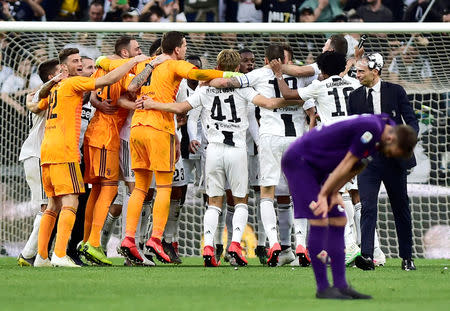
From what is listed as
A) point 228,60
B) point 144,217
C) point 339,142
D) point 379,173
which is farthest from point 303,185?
point 144,217

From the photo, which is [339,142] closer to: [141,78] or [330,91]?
[330,91]

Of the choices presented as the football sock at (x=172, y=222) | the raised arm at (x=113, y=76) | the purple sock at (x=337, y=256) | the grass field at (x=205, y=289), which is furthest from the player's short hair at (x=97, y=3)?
the purple sock at (x=337, y=256)

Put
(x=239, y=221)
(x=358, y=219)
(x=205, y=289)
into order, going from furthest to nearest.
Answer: (x=358, y=219) < (x=239, y=221) < (x=205, y=289)

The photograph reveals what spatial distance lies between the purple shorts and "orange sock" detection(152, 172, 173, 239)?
3.41 m

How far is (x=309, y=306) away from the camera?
661 centimetres

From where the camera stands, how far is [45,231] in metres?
10.6

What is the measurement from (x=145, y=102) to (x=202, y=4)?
7.18m

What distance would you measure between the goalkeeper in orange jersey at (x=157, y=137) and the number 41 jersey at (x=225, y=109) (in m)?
0.33

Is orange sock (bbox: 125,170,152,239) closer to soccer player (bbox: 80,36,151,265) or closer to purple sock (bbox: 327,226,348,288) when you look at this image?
soccer player (bbox: 80,36,151,265)

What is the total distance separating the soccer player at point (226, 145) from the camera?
10.8m

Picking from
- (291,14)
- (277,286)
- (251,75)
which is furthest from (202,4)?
(277,286)

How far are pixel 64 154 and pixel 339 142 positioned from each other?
4133 mm

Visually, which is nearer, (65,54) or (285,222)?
(65,54)

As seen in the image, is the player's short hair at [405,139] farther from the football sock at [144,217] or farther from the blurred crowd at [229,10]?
the blurred crowd at [229,10]
